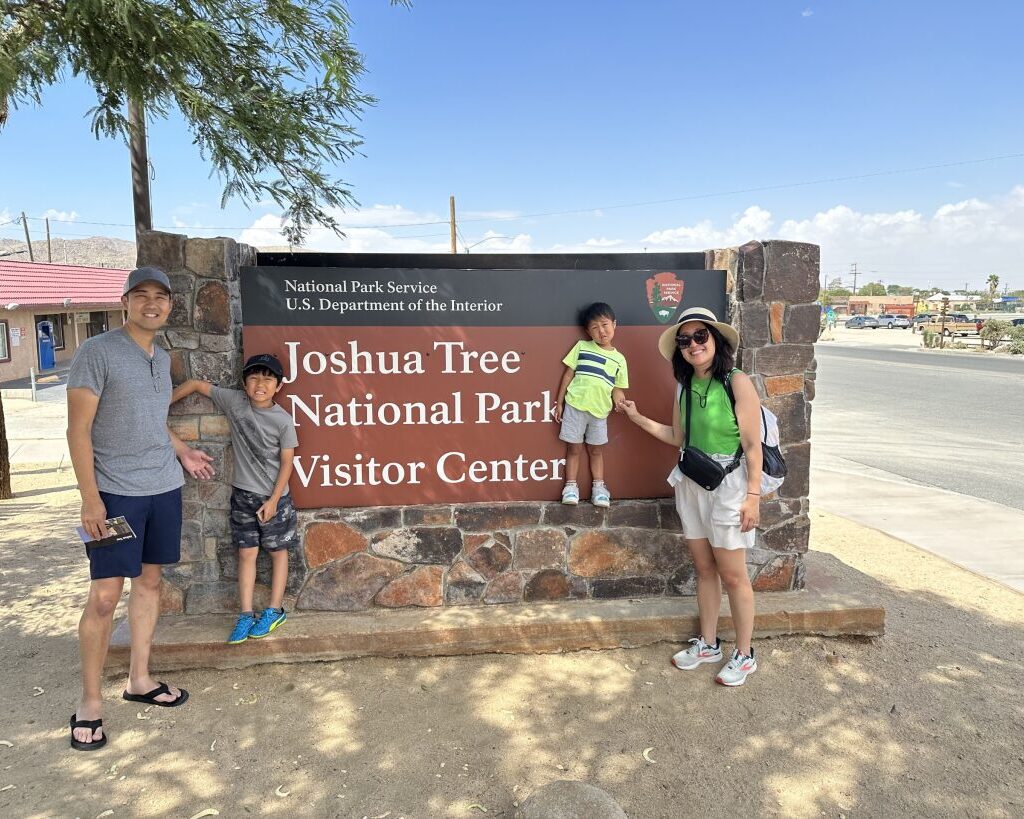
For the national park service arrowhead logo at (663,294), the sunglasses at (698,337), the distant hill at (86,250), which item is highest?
the distant hill at (86,250)

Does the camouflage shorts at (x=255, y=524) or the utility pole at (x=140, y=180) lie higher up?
the utility pole at (x=140, y=180)

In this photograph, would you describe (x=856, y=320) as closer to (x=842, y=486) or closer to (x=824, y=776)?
(x=842, y=486)

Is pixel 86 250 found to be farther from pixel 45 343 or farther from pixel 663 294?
pixel 663 294

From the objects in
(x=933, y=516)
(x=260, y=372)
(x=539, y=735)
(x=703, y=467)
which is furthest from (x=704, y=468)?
(x=933, y=516)

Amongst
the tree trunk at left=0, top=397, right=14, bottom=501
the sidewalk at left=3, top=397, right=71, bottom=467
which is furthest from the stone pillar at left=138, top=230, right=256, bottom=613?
the tree trunk at left=0, top=397, right=14, bottom=501

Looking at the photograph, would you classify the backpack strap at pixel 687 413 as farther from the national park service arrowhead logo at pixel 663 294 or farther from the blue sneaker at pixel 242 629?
the blue sneaker at pixel 242 629

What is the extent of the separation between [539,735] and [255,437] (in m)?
1.81

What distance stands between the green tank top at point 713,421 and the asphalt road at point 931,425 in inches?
206

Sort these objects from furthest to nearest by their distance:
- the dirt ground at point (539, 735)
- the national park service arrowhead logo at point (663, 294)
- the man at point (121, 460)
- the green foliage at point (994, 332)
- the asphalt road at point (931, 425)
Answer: the green foliage at point (994, 332) → the asphalt road at point (931, 425) → the national park service arrowhead logo at point (663, 294) → the man at point (121, 460) → the dirt ground at point (539, 735)

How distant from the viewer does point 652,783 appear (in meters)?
2.53

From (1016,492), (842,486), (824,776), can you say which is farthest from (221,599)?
(1016,492)

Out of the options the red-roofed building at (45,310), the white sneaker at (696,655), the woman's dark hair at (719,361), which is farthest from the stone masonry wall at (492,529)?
the red-roofed building at (45,310)

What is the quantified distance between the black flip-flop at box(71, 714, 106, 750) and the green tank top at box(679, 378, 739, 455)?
2697 millimetres

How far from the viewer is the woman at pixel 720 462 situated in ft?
9.64
